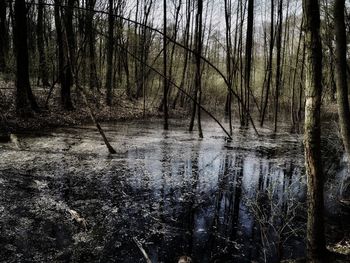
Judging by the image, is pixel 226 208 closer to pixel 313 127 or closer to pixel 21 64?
pixel 313 127

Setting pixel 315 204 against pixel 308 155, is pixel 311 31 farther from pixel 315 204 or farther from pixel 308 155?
pixel 315 204

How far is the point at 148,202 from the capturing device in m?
6.83

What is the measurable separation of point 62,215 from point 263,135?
42.5ft

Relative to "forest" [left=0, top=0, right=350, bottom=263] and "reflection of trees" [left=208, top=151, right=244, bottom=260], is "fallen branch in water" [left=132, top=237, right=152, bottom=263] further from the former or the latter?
"reflection of trees" [left=208, top=151, right=244, bottom=260]

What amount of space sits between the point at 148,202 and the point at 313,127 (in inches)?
160

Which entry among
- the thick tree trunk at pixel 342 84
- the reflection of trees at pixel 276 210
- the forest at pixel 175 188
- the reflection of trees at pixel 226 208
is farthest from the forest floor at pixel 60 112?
the thick tree trunk at pixel 342 84

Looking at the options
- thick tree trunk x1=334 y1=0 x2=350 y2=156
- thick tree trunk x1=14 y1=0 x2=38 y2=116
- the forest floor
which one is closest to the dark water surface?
thick tree trunk x1=334 y1=0 x2=350 y2=156

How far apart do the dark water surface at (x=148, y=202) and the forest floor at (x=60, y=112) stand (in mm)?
2006

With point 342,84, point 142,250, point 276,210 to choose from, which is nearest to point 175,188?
A: point 276,210

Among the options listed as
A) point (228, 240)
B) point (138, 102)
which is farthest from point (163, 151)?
point (138, 102)

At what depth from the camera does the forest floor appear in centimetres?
1477

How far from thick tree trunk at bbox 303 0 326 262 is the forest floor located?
37.0ft

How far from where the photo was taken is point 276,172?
9688 millimetres

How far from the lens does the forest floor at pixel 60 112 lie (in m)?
14.8
